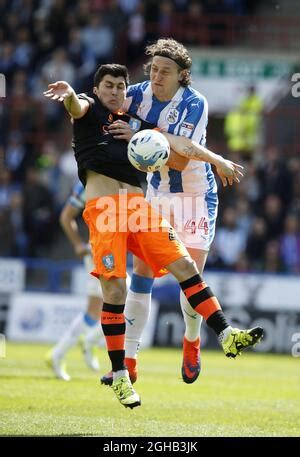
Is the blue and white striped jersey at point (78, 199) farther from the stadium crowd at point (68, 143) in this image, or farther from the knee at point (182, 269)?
the stadium crowd at point (68, 143)

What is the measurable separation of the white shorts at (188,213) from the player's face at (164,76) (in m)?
1.00

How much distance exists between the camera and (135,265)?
30.0ft

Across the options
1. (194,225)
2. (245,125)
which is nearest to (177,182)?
(194,225)

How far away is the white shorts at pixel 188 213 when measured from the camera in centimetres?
916

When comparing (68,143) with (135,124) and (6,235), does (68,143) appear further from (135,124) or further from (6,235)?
(135,124)

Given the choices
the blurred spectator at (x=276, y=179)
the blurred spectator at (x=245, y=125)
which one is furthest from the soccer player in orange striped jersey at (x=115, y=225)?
the blurred spectator at (x=245, y=125)

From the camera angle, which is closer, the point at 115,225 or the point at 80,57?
the point at 115,225

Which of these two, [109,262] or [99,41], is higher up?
[99,41]

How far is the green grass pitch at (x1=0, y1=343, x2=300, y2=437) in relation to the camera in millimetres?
7723

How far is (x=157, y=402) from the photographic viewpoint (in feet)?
31.2

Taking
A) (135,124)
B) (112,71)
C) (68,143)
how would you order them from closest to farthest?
(112,71), (135,124), (68,143)

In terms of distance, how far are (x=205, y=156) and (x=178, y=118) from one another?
0.62 m

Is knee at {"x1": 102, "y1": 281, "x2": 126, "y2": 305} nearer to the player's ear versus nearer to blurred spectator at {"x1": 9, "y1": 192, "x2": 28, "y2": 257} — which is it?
the player's ear

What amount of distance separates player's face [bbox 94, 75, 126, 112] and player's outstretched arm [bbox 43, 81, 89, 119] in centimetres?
31
